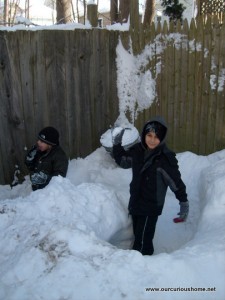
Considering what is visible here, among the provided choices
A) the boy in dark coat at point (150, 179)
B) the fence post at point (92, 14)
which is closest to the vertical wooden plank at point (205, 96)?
the fence post at point (92, 14)

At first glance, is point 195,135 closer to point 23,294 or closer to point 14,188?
point 14,188

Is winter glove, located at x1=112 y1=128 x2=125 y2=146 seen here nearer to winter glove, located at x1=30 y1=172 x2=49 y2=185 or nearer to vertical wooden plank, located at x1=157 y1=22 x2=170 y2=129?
winter glove, located at x1=30 y1=172 x2=49 y2=185

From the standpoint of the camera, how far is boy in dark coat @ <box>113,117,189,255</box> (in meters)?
3.81

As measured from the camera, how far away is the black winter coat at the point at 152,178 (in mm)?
3818

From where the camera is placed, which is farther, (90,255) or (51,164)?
(51,164)

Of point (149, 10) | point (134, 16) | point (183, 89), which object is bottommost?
point (183, 89)

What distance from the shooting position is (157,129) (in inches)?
148

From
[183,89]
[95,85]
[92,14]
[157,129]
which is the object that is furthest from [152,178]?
[92,14]

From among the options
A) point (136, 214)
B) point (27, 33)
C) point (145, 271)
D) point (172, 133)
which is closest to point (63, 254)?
point (145, 271)

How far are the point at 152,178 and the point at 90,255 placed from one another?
130cm

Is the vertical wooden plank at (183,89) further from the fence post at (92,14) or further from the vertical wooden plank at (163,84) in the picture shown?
the fence post at (92,14)

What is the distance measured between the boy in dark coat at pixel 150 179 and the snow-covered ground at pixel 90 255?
0.21 meters

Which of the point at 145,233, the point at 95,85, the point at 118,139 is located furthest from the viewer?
the point at 95,85

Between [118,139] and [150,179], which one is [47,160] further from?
[150,179]
